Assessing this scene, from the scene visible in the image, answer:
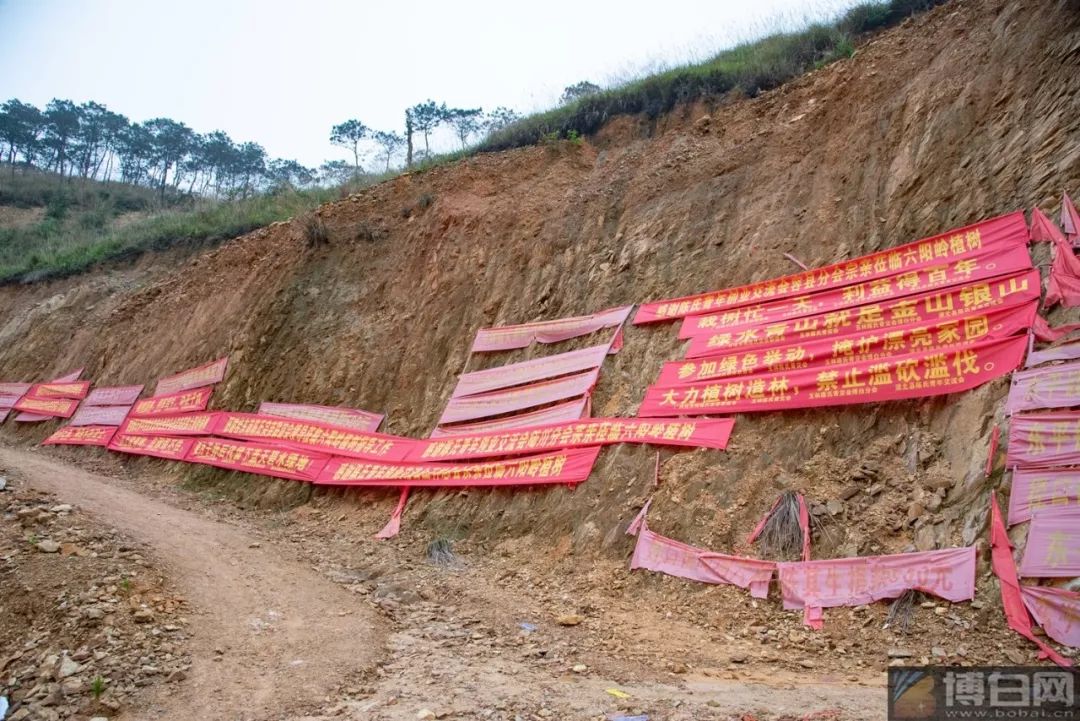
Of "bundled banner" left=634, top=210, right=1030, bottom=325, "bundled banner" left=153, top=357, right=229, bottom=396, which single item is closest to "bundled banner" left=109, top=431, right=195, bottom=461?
"bundled banner" left=153, top=357, right=229, bottom=396

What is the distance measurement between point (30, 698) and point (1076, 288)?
8650 mm

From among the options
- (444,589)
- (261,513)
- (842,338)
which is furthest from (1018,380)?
(261,513)

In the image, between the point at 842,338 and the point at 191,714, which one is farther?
the point at 842,338

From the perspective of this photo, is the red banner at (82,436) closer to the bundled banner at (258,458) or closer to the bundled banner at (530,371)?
the bundled banner at (258,458)

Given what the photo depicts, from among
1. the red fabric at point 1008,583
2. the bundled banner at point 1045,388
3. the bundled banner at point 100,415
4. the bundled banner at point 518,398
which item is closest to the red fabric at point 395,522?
the bundled banner at point 518,398

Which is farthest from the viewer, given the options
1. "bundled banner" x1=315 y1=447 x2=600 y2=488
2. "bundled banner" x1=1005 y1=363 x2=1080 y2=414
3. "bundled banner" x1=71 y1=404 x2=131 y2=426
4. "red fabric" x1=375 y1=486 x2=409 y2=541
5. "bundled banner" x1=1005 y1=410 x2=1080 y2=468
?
"bundled banner" x1=71 y1=404 x2=131 y2=426

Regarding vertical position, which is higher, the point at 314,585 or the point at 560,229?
the point at 560,229

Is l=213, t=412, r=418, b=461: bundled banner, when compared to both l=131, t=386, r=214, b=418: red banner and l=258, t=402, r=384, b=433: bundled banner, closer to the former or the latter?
l=258, t=402, r=384, b=433: bundled banner

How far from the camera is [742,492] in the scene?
7.05 m

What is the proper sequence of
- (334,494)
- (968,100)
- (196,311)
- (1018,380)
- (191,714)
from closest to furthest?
1. (191,714)
2. (1018,380)
3. (968,100)
4. (334,494)
5. (196,311)

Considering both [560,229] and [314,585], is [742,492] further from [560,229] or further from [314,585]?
[560,229]

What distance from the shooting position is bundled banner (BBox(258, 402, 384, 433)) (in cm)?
1145

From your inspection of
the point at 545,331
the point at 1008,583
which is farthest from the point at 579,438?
the point at 1008,583

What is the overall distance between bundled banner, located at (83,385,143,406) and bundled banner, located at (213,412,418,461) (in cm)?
376
